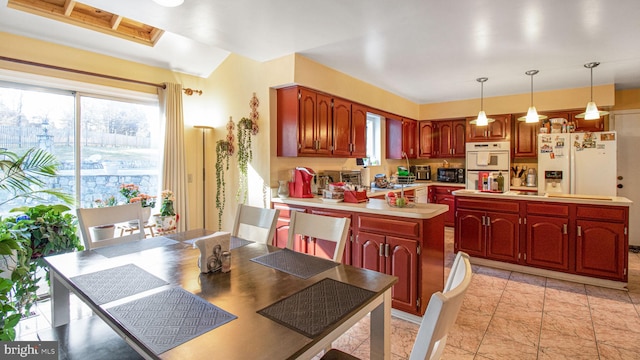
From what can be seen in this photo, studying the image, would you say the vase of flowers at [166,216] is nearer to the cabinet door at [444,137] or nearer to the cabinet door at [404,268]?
the cabinet door at [404,268]

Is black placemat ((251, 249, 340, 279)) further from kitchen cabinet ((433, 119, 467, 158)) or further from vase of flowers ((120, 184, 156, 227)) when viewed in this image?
kitchen cabinet ((433, 119, 467, 158))

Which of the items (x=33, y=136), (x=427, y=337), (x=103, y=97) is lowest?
(x=427, y=337)

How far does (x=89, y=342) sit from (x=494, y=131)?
5.94m

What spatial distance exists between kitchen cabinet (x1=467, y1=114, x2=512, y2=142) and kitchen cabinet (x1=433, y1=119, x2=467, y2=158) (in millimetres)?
233

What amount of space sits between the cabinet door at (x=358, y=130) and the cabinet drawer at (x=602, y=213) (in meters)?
2.53

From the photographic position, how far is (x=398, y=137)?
5.68 m

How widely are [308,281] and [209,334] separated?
51cm

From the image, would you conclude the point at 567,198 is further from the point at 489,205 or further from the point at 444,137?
the point at 444,137

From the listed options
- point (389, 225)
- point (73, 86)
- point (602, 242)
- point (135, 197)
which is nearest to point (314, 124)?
point (389, 225)

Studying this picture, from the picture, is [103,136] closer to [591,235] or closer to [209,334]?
[209,334]

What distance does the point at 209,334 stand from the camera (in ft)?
3.05

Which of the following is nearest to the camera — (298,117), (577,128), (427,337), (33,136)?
(427,337)

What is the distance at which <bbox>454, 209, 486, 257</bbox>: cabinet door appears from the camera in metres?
3.85

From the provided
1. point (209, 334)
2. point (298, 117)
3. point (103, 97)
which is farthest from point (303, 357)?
point (103, 97)
